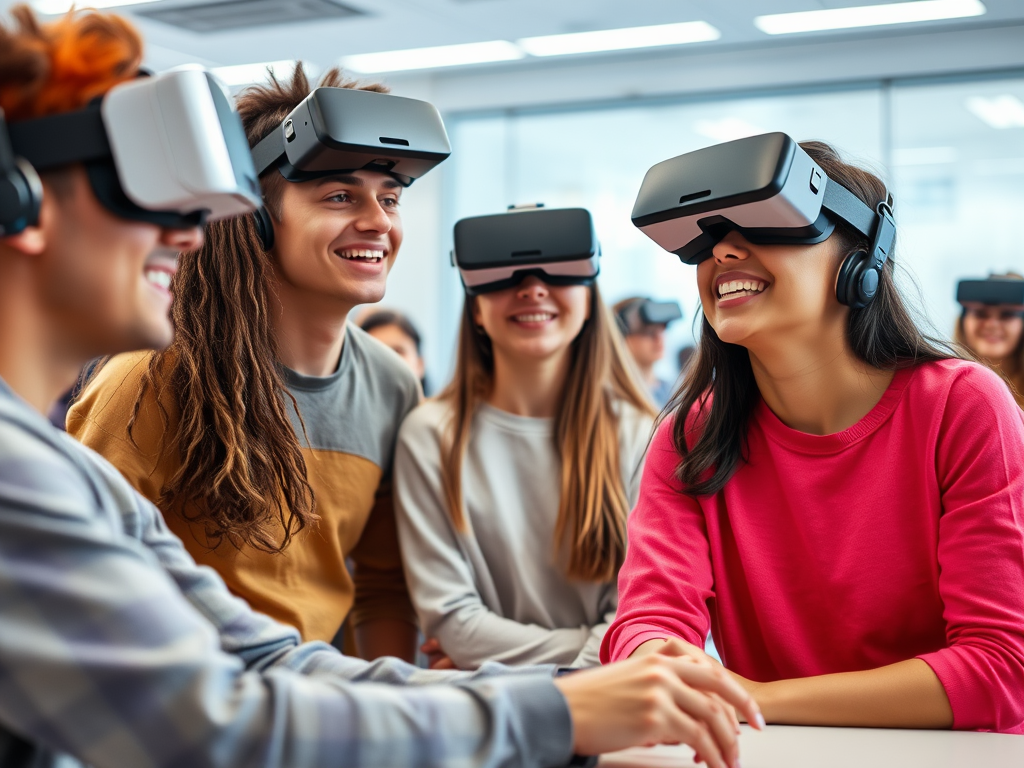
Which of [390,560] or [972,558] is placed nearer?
[972,558]

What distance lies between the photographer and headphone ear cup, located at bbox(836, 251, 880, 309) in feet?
4.81

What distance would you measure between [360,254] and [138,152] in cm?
86

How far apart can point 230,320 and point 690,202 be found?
78 centimetres

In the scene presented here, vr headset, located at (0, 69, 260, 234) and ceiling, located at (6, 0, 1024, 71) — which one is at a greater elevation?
ceiling, located at (6, 0, 1024, 71)

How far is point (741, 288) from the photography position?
149 centimetres

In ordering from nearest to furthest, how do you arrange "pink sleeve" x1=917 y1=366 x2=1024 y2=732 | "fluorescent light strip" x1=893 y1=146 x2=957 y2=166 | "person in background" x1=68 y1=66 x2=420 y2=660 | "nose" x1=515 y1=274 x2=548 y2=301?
"pink sleeve" x1=917 y1=366 x2=1024 y2=732, "person in background" x1=68 y1=66 x2=420 y2=660, "nose" x1=515 y1=274 x2=548 y2=301, "fluorescent light strip" x1=893 y1=146 x2=957 y2=166

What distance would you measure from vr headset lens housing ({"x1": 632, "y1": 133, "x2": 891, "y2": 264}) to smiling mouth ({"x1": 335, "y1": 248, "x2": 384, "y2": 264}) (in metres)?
0.50

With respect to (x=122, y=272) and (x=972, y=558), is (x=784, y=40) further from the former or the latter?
(x=122, y=272)

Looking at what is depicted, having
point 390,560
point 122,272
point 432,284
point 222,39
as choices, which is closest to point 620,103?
point 432,284

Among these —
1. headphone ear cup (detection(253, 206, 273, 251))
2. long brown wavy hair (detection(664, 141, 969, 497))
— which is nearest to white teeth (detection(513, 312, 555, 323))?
long brown wavy hair (detection(664, 141, 969, 497))

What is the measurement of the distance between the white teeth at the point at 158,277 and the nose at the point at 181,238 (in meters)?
0.03

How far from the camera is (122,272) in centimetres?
87

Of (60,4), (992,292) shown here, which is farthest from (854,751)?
(60,4)

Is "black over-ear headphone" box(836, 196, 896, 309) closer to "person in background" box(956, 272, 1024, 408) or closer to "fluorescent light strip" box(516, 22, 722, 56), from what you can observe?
"person in background" box(956, 272, 1024, 408)
